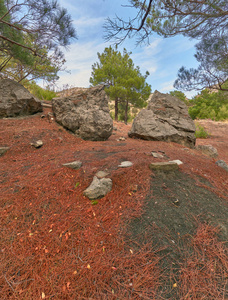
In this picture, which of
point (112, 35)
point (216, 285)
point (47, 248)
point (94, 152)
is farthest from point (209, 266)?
point (112, 35)

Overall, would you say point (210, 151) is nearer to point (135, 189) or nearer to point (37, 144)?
point (135, 189)

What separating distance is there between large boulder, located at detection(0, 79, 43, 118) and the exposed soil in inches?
121

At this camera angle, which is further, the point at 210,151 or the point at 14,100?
the point at 210,151

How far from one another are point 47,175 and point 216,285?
2415 millimetres

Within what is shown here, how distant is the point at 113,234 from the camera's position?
1569 mm

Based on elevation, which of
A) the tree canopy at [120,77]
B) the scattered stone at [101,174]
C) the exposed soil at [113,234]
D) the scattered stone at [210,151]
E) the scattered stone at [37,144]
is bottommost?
the scattered stone at [210,151]

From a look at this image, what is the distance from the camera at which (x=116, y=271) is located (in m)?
1.28

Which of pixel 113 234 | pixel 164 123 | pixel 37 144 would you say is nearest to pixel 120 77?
pixel 164 123

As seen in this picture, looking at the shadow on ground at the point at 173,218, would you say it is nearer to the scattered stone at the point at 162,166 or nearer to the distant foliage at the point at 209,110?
the scattered stone at the point at 162,166

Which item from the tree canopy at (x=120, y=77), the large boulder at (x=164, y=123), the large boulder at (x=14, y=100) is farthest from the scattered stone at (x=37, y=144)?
the tree canopy at (x=120, y=77)

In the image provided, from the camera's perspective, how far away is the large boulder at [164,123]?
6078mm

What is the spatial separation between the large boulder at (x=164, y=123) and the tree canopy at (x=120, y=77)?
5.59 meters

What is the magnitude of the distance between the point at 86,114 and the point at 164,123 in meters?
3.53

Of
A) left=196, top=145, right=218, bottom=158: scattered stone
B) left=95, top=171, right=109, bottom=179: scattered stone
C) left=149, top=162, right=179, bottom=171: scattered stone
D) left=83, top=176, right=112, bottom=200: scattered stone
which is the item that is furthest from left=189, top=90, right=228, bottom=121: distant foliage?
left=83, top=176, right=112, bottom=200: scattered stone
